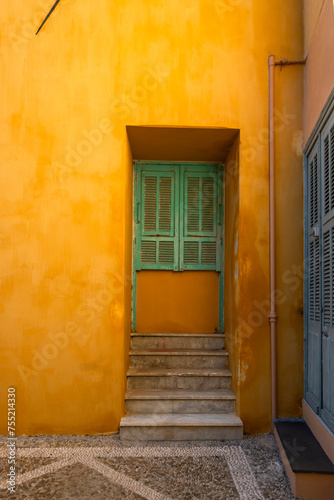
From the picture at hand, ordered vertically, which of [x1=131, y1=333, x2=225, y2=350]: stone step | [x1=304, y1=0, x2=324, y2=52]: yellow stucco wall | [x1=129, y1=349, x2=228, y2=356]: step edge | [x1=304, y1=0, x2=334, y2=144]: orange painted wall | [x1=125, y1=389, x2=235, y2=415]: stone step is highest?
[x1=304, y1=0, x2=324, y2=52]: yellow stucco wall

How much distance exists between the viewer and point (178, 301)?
5738mm

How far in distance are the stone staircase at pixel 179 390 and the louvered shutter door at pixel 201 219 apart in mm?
939

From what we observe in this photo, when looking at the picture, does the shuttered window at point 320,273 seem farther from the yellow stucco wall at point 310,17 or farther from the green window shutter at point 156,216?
the green window shutter at point 156,216

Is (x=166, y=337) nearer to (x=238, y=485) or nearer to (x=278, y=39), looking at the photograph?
(x=238, y=485)

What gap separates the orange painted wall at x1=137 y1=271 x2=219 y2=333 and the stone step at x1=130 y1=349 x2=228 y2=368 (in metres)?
0.52

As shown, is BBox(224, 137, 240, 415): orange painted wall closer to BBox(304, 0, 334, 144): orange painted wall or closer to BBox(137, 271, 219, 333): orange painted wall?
BBox(137, 271, 219, 333): orange painted wall

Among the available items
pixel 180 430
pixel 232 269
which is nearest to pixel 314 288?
pixel 232 269

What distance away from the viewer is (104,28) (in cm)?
473

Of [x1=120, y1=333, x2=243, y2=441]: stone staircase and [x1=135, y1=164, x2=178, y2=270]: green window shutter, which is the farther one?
[x1=135, y1=164, x2=178, y2=270]: green window shutter

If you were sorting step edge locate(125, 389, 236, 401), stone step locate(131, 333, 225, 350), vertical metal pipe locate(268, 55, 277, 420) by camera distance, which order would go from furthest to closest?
stone step locate(131, 333, 225, 350), step edge locate(125, 389, 236, 401), vertical metal pipe locate(268, 55, 277, 420)

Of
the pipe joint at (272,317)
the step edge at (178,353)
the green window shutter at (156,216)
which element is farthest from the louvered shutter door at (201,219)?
the pipe joint at (272,317)

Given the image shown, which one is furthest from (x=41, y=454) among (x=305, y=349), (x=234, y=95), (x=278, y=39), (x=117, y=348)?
(x=278, y=39)

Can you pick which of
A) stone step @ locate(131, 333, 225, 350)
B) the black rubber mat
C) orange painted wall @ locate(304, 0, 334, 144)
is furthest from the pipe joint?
orange painted wall @ locate(304, 0, 334, 144)

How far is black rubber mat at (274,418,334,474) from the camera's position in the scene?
327 centimetres
